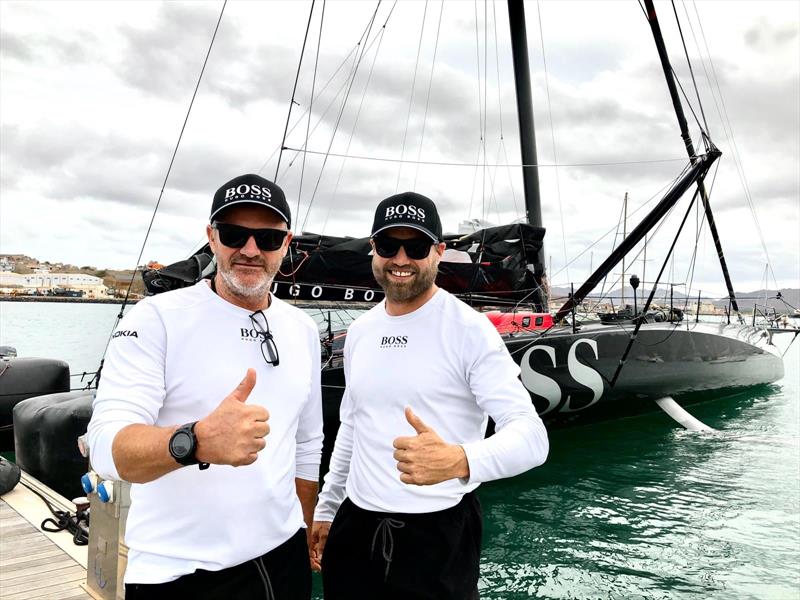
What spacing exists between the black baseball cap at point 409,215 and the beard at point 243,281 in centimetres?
47

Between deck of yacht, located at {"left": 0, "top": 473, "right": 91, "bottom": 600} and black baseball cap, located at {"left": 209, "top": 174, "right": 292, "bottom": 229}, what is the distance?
2.82m

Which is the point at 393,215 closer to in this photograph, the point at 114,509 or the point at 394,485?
the point at 394,485

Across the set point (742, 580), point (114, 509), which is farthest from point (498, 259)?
point (114, 509)

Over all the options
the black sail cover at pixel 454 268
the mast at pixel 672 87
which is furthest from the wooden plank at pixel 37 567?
the mast at pixel 672 87

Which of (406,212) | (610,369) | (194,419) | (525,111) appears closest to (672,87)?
(525,111)

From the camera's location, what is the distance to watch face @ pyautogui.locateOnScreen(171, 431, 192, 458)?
127 cm

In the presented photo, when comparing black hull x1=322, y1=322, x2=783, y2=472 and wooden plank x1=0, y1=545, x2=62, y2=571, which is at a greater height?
black hull x1=322, y1=322, x2=783, y2=472

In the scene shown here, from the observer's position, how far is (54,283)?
11456 cm

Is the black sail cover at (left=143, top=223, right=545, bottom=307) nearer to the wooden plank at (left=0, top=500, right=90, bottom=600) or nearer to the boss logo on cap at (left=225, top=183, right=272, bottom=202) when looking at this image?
the wooden plank at (left=0, top=500, right=90, bottom=600)

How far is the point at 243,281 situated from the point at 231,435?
61 centimetres

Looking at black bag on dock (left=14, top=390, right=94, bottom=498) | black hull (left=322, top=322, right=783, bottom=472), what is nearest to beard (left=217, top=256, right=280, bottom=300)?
black hull (left=322, top=322, right=783, bottom=472)

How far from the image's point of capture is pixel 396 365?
6.48 ft

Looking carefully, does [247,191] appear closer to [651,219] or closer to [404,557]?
Answer: [404,557]

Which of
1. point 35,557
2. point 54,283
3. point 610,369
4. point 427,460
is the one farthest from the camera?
point 54,283
